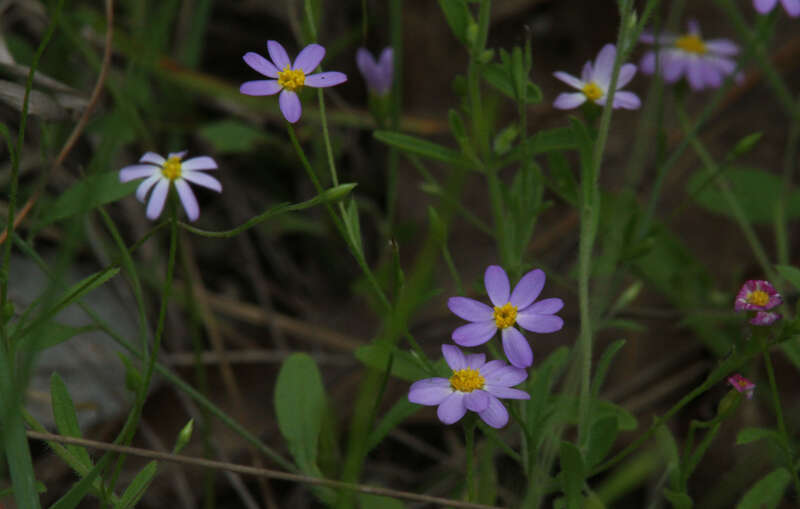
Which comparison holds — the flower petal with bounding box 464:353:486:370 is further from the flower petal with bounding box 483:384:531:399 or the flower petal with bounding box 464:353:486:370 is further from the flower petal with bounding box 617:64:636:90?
the flower petal with bounding box 617:64:636:90

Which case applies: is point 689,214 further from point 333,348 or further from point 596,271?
point 333,348

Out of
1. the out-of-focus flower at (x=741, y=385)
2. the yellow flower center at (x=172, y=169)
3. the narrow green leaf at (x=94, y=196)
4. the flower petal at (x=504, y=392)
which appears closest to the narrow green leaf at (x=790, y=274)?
the out-of-focus flower at (x=741, y=385)

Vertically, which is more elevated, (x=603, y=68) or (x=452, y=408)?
(x=603, y=68)

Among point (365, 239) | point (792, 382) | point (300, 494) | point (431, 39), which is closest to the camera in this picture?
point (300, 494)

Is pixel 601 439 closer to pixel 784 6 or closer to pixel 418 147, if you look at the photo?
pixel 418 147

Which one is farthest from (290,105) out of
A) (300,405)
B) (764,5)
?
(764,5)

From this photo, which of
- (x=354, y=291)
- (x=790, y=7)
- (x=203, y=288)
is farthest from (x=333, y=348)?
(x=790, y=7)
